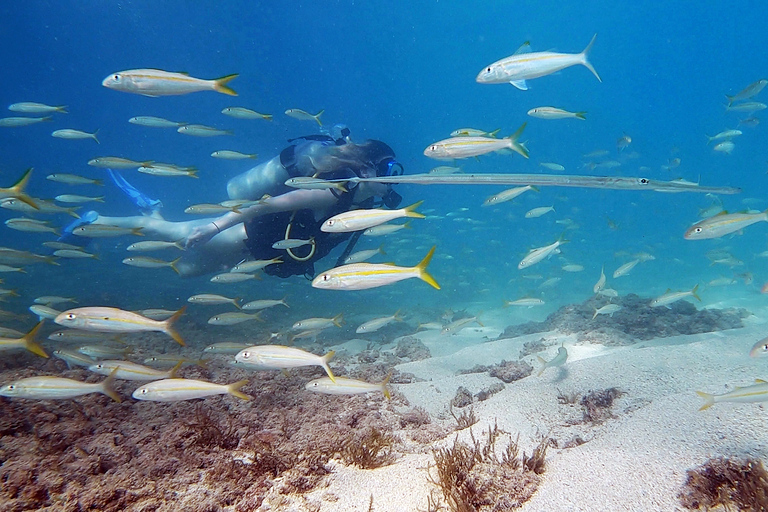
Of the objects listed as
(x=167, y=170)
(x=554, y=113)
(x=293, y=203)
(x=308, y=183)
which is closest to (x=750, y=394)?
(x=308, y=183)

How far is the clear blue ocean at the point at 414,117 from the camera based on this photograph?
21531mm

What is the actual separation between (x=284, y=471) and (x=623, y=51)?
10244cm

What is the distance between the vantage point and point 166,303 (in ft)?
52.9

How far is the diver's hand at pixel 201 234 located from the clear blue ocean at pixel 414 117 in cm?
108

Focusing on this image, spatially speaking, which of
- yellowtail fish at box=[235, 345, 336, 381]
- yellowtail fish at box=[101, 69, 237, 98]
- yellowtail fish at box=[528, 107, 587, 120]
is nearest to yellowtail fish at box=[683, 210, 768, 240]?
yellowtail fish at box=[528, 107, 587, 120]

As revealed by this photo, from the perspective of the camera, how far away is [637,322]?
7996mm

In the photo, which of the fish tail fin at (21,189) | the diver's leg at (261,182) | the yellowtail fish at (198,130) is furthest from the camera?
the diver's leg at (261,182)

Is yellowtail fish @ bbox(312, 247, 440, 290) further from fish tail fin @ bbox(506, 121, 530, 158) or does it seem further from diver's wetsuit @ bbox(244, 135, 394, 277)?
diver's wetsuit @ bbox(244, 135, 394, 277)

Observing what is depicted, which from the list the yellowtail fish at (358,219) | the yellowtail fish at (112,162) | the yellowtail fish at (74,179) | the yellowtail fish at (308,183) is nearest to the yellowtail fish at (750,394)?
the yellowtail fish at (358,219)

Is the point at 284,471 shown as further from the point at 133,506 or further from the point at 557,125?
the point at 557,125

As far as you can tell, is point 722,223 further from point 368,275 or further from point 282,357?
point 282,357

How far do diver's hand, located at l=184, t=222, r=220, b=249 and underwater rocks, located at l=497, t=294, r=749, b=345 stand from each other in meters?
9.14

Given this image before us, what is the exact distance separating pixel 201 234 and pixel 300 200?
10.4 ft

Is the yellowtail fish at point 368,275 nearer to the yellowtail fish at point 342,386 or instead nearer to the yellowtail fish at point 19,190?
the yellowtail fish at point 342,386
